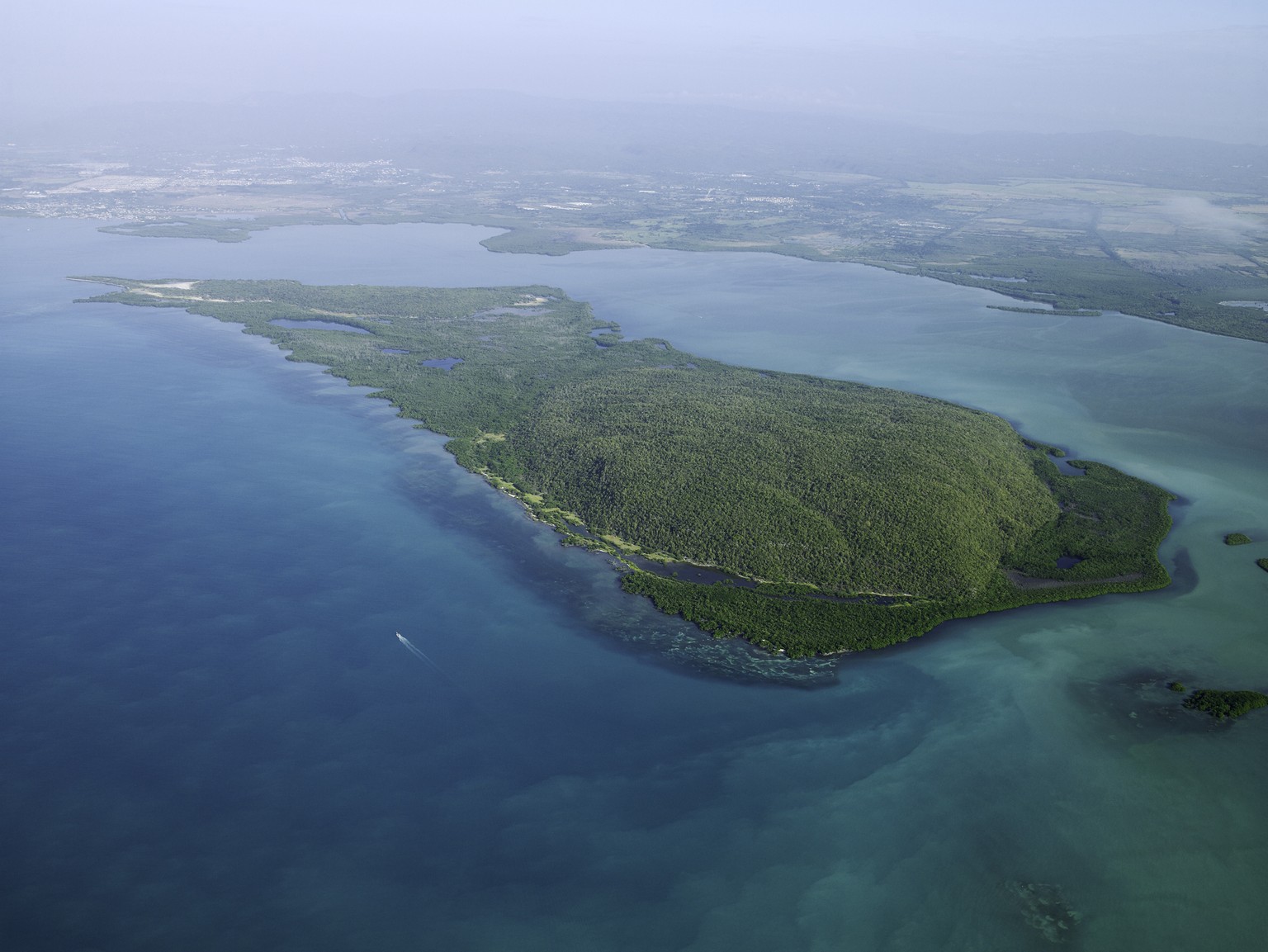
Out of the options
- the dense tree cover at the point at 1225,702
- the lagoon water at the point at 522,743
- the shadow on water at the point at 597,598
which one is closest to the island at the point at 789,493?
the shadow on water at the point at 597,598

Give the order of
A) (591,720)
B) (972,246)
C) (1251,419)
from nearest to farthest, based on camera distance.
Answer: (591,720) → (1251,419) → (972,246)

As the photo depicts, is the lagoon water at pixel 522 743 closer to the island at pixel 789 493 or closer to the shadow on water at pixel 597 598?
the shadow on water at pixel 597 598

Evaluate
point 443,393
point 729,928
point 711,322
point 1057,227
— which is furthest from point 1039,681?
point 1057,227

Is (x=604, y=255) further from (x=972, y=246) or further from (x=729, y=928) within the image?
(x=729, y=928)

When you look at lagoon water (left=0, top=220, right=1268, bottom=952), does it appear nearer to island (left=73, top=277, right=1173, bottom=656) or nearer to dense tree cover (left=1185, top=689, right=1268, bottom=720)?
dense tree cover (left=1185, top=689, right=1268, bottom=720)

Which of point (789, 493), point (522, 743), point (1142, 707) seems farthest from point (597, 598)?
point (1142, 707)

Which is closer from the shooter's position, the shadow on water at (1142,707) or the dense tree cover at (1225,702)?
the shadow on water at (1142,707)

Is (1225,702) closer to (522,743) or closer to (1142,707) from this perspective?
(1142,707)
